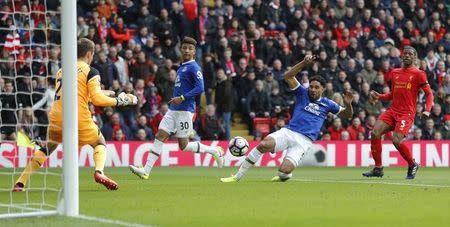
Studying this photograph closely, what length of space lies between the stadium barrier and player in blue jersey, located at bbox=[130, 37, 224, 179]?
722 cm

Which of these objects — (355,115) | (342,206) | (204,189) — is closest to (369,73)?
(355,115)

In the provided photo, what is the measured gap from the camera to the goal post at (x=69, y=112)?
33.4ft

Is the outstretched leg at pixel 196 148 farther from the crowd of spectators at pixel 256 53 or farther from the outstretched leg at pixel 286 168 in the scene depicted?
the crowd of spectators at pixel 256 53

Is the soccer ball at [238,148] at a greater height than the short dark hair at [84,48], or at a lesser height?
lesser

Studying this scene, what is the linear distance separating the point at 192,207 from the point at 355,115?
1641 cm

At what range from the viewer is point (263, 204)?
37.4ft

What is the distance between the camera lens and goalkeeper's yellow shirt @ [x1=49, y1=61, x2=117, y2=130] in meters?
12.8

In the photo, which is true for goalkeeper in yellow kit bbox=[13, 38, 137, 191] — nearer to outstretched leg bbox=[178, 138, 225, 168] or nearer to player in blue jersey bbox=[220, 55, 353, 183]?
player in blue jersey bbox=[220, 55, 353, 183]

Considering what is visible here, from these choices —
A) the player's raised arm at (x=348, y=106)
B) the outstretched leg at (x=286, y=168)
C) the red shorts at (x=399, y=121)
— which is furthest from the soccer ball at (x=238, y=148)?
the red shorts at (x=399, y=121)

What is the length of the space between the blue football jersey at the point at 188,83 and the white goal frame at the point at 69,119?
243 inches

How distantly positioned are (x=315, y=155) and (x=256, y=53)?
11.4ft

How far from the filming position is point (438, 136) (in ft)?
87.8

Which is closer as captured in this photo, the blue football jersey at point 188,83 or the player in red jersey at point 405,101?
the blue football jersey at point 188,83

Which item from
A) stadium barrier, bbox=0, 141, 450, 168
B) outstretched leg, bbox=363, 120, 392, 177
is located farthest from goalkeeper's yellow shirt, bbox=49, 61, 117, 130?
stadium barrier, bbox=0, 141, 450, 168
